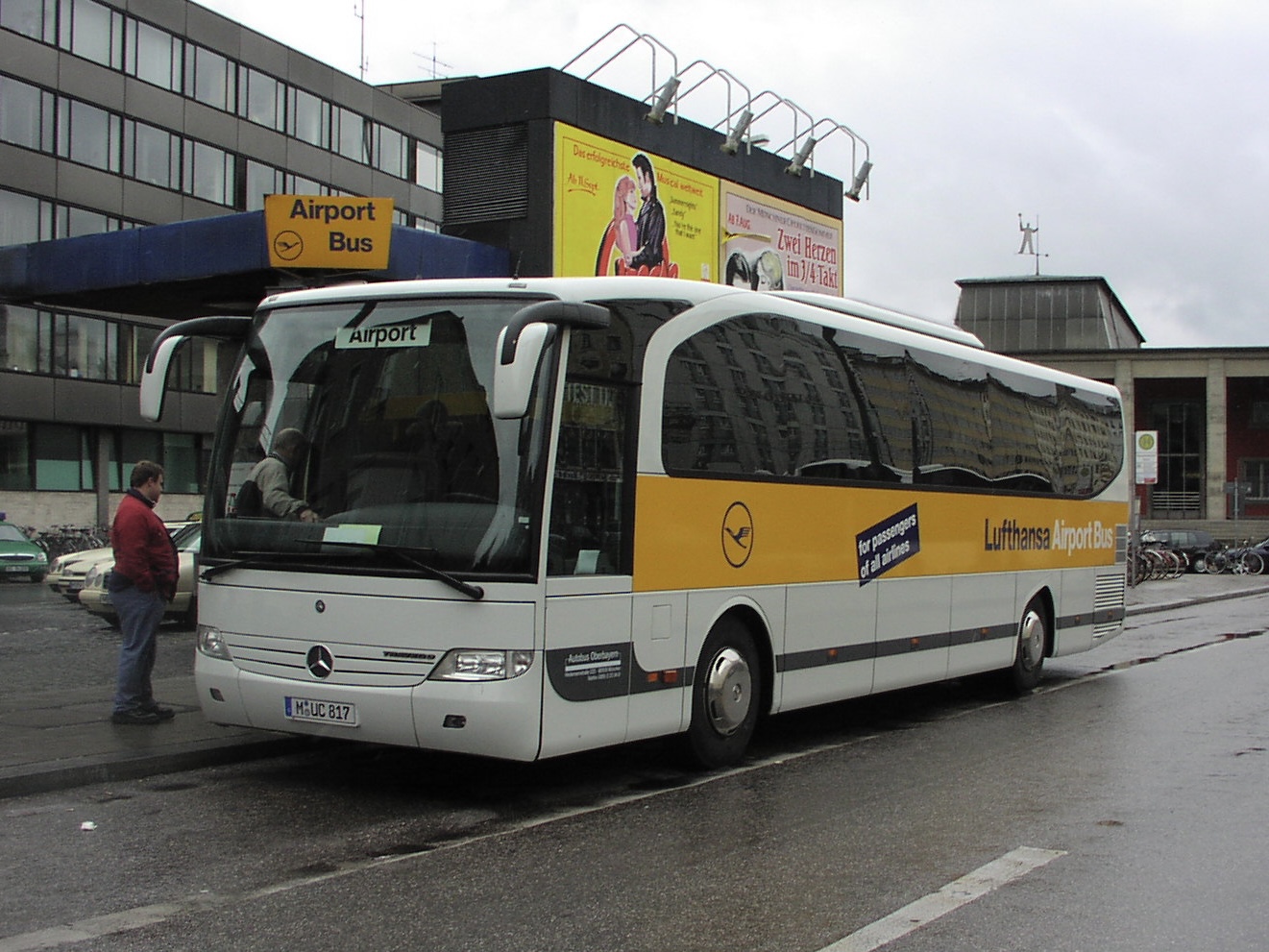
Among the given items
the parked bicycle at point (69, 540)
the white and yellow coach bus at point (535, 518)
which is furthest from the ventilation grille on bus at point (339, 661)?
the parked bicycle at point (69, 540)

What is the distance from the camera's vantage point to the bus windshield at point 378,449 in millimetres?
7793

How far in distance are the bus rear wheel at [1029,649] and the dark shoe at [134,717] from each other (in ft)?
25.4

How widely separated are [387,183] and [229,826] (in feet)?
181

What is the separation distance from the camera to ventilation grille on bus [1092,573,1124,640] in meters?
15.7

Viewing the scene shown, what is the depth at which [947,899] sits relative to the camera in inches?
237

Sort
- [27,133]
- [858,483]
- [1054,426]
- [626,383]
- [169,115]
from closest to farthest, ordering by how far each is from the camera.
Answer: [626,383] < [858,483] < [1054,426] < [27,133] < [169,115]

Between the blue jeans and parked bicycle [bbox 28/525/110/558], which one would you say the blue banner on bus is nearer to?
the blue jeans

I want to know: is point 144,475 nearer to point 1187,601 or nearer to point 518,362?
point 518,362

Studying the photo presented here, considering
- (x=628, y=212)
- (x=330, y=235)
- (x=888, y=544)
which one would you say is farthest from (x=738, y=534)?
(x=628, y=212)

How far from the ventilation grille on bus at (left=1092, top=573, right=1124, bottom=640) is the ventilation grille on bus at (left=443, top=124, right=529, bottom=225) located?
810 cm

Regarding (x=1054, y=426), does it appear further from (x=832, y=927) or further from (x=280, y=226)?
(x=832, y=927)

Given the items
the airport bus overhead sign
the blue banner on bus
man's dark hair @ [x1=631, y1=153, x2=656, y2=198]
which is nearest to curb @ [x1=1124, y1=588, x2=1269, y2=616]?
man's dark hair @ [x1=631, y1=153, x2=656, y2=198]

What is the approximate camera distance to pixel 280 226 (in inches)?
619

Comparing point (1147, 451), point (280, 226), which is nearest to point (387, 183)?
point (1147, 451)
